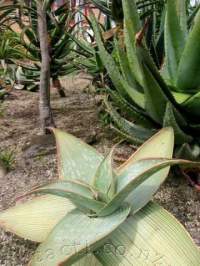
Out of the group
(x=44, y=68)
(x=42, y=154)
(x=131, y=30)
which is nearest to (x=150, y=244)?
(x=131, y=30)

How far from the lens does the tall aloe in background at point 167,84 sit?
160cm

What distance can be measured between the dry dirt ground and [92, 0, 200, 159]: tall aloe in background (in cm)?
22

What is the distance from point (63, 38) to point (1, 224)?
2219 mm

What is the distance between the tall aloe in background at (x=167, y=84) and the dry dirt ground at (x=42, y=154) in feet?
0.72

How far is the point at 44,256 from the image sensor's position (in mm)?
1179

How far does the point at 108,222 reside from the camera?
3.98 feet

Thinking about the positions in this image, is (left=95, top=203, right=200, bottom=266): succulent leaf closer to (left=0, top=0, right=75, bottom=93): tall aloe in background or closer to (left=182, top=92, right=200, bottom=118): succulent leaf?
(left=182, top=92, right=200, bottom=118): succulent leaf

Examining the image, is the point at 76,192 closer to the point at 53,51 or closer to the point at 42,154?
the point at 42,154

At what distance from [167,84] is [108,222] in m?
0.80

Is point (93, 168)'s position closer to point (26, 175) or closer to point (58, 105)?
point (26, 175)

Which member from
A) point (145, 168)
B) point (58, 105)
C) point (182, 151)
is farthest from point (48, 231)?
point (58, 105)

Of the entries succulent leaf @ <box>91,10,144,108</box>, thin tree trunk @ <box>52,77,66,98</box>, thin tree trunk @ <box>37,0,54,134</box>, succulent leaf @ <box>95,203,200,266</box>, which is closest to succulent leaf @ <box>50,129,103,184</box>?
succulent leaf @ <box>95,203,200,266</box>

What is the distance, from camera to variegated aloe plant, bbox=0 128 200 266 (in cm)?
116

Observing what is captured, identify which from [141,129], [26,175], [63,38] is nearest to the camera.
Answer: [141,129]
